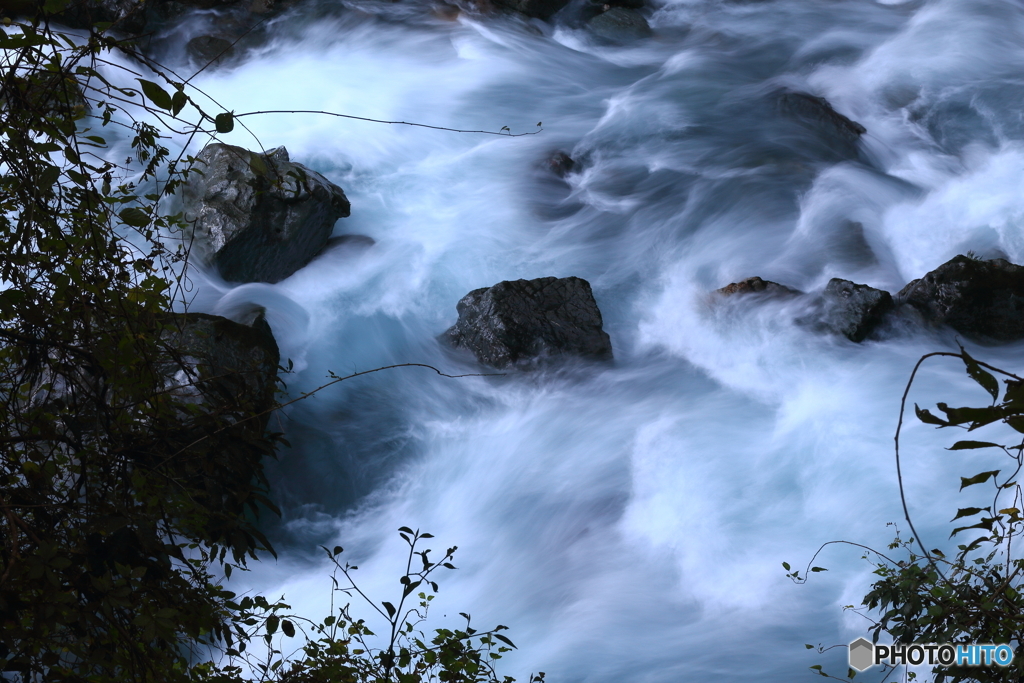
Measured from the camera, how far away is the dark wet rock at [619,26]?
10.2 meters

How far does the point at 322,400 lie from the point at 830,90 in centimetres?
667

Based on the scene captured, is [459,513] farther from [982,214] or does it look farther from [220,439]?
[982,214]

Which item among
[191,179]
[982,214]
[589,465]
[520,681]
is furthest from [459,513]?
[982,214]

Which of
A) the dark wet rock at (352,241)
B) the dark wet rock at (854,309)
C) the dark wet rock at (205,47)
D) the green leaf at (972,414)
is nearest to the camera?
the green leaf at (972,414)

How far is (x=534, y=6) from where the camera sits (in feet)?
33.5

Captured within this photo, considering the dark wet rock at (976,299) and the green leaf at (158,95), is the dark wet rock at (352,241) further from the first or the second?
the green leaf at (158,95)

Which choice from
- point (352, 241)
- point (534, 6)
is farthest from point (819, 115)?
point (352, 241)

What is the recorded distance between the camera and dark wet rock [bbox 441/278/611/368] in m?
5.78

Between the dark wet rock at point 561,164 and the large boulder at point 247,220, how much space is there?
2345mm

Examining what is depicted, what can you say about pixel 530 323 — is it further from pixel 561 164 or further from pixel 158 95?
pixel 158 95

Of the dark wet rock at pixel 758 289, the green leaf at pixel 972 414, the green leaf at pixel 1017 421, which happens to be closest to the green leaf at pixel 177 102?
the green leaf at pixel 972 414

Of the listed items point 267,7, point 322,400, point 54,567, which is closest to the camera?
point 54,567

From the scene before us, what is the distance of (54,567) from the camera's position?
5.35 feet

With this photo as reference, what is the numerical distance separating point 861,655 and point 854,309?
2.93m
